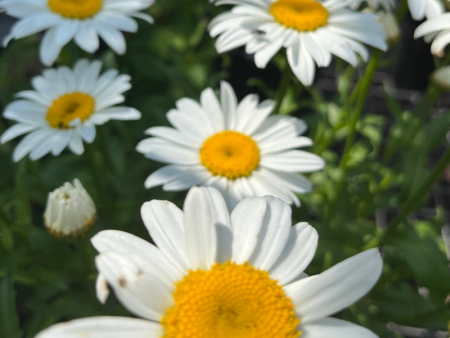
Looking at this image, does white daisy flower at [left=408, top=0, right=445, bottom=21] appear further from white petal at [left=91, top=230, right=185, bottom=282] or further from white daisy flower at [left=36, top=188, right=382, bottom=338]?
white petal at [left=91, top=230, right=185, bottom=282]

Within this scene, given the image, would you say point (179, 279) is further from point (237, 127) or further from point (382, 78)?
point (382, 78)

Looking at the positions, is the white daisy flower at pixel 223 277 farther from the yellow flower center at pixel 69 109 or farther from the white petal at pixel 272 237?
the yellow flower center at pixel 69 109

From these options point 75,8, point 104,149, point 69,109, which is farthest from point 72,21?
point 104,149

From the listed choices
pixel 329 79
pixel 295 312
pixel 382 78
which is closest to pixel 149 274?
pixel 295 312

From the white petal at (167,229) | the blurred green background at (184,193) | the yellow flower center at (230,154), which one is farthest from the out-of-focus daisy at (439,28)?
the white petal at (167,229)

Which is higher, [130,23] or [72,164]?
[130,23]
